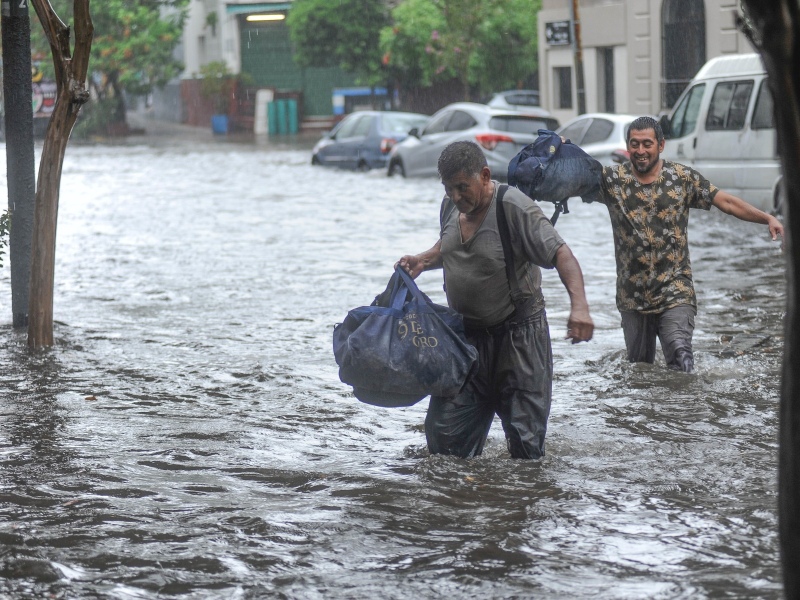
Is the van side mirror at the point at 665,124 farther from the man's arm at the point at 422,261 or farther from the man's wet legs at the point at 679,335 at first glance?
the man's arm at the point at 422,261

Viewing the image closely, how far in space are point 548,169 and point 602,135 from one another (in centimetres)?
1375

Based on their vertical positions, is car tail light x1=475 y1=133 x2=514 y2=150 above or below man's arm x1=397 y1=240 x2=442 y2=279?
above

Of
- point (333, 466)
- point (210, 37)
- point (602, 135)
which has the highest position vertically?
point (210, 37)

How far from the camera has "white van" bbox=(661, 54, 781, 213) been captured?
15062 millimetres

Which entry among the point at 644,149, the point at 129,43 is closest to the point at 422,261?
the point at 644,149

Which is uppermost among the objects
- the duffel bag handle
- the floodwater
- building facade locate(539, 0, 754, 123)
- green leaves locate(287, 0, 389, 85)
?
green leaves locate(287, 0, 389, 85)

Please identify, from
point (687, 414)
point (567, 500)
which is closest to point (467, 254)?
point (567, 500)

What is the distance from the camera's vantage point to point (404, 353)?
5.37 m

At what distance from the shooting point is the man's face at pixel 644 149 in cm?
718

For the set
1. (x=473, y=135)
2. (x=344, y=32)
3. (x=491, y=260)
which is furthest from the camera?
(x=344, y=32)

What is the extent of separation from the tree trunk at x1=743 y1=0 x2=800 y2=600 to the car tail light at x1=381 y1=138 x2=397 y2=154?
23.9 meters

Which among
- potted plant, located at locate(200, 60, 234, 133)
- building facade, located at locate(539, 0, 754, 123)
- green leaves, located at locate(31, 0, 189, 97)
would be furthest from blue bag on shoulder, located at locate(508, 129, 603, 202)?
potted plant, located at locate(200, 60, 234, 133)

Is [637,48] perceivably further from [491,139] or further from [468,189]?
[468,189]

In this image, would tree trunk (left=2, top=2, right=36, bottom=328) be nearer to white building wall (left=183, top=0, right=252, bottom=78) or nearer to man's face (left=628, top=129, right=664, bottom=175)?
man's face (left=628, top=129, right=664, bottom=175)
